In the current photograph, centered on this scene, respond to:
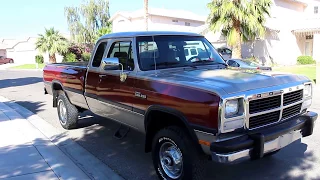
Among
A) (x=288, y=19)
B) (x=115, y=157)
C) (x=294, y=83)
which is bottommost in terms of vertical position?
(x=115, y=157)

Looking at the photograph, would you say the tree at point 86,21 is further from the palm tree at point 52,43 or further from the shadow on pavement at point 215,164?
the shadow on pavement at point 215,164

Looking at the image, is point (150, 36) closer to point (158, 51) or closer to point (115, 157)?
point (158, 51)

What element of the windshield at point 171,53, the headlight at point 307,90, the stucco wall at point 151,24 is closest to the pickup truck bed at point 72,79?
the windshield at point 171,53

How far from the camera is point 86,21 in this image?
4947 cm

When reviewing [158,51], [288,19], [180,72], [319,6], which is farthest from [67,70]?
[319,6]

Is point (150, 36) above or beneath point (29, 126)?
above

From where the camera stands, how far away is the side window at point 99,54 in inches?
225

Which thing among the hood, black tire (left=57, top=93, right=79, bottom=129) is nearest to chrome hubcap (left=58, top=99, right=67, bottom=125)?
black tire (left=57, top=93, right=79, bottom=129)

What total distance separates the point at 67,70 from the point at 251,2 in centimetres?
1760

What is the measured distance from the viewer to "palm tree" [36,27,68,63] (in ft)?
126

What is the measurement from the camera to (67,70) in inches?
266

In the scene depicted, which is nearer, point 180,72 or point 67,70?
point 180,72

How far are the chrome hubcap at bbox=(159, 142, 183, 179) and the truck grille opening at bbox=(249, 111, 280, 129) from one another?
3.16ft

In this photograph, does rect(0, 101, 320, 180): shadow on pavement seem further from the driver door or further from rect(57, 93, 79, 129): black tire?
the driver door
